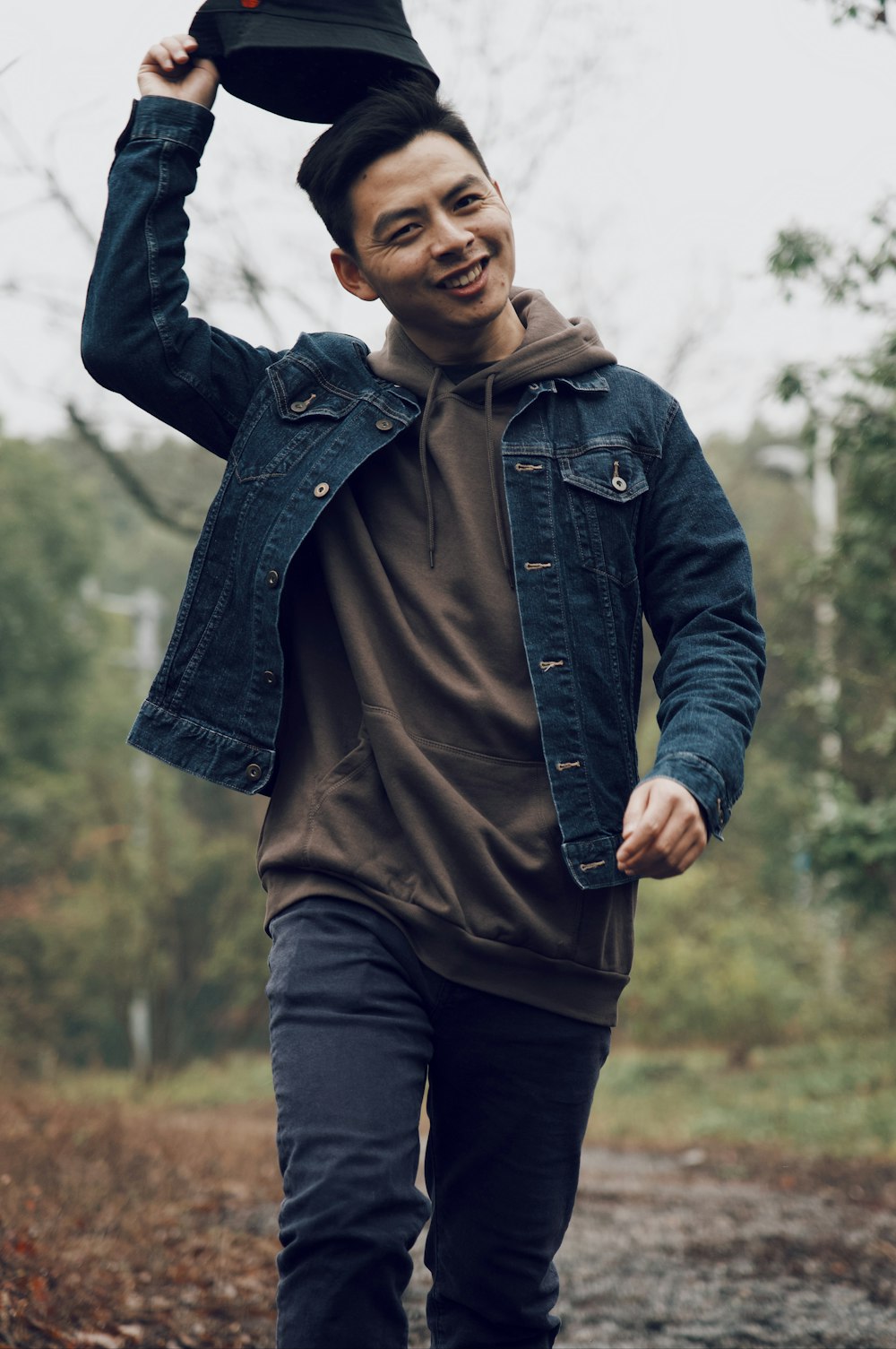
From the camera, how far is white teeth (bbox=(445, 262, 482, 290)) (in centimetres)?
279

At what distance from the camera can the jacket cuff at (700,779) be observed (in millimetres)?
2369

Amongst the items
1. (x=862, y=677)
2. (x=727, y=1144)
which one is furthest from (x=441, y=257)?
(x=727, y=1144)

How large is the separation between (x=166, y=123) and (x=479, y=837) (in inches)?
55.1

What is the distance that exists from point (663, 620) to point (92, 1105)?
7.60 meters

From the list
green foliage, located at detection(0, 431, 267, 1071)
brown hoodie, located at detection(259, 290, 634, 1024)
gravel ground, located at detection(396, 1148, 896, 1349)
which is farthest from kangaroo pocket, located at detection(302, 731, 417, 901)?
green foliage, located at detection(0, 431, 267, 1071)

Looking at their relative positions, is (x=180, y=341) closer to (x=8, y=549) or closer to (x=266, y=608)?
(x=266, y=608)

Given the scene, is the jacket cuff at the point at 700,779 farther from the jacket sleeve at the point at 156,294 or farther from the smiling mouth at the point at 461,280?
the jacket sleeve at the point at 156,294

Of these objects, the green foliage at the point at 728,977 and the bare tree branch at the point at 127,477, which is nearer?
the bare tree branch at the point at 127,477

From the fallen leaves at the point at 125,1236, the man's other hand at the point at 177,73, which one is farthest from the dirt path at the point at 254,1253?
the man's other hand at the point at 177,73

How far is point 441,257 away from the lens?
2.77 m

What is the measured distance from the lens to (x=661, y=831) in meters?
2.28

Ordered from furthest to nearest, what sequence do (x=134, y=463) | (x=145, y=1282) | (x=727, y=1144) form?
(x=134, y=463) → (x=727, y=1144) → (x=145, y=1282)

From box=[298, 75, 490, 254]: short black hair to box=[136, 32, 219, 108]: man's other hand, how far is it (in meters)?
0.22

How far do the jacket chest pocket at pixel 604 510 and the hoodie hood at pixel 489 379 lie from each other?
0.13 meters
